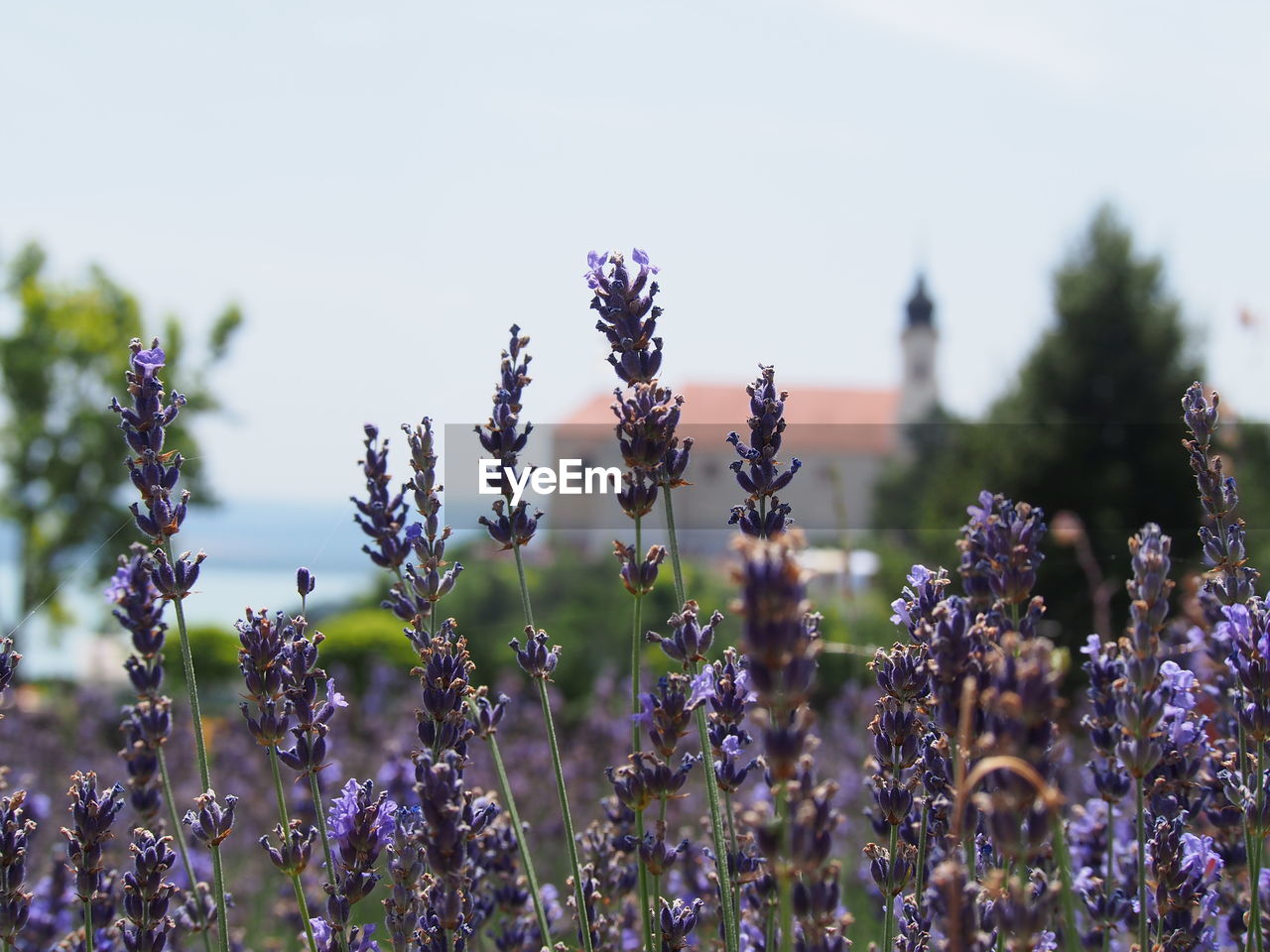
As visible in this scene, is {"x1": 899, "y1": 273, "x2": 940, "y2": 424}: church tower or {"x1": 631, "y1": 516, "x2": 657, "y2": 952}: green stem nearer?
{"x1": 631, "y1": 516, "x2": 657, "y2": 952}: green stem

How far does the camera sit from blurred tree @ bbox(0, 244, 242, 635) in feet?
62.1

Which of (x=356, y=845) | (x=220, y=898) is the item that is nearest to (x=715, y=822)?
(x=356, y=845)

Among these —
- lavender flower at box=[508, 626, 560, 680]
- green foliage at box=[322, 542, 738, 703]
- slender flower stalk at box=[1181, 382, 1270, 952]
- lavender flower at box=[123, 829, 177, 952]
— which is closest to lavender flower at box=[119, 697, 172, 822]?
lavender flower at box=[123, 829, 177, 952]

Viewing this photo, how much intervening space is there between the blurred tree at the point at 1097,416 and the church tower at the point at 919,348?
43599mm

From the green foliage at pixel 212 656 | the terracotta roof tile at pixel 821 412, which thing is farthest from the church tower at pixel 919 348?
the green foliage at pixel 212 656

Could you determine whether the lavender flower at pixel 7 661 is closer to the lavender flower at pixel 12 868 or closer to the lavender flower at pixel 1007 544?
the lavender flower at pixel 12 868

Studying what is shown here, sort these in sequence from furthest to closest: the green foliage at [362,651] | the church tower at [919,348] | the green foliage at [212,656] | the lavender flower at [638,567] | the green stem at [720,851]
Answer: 1. the church tower at [919,348]
2. the green foliage at [212,656]
3. the green foliage at [362,651]
4. the lavender flower at [638,567]
5. the green stem at [720,851]

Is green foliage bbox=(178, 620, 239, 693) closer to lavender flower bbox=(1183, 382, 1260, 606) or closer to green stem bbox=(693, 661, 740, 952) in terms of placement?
green stem bbox=(693, 661, 740, 952)

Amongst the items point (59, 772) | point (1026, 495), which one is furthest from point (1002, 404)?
point (59, 772)

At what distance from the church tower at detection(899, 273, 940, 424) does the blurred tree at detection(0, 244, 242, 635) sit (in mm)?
53581

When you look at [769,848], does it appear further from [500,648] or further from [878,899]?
[500,648]

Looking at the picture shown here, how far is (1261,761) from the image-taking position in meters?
1.78

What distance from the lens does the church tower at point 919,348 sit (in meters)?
68.8

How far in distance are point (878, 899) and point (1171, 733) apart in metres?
1.71
